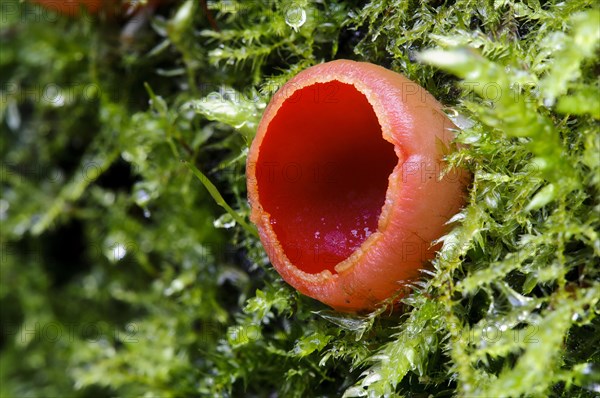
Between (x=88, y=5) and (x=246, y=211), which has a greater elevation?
(x=88, y=5)

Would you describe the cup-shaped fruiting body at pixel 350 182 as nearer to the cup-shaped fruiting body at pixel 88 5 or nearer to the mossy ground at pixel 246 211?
the mossy ground at pixel 246 211

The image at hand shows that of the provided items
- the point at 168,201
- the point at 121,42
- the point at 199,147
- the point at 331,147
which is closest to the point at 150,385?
the point at 168,201

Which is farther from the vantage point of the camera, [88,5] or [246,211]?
[88,5]

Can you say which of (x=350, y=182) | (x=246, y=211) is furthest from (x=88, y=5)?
(x=350, y=182)

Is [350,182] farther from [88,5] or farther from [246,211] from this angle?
[88,5]

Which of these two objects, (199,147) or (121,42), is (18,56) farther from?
(199,147)

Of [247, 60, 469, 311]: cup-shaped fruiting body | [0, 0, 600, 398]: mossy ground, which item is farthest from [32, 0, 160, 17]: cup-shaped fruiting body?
[247, 60, 469, 311]: cup-shaped fruiting body

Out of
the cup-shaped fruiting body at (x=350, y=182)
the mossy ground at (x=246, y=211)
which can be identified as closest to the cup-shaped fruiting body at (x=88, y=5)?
the mossy ground at (x=246, y=211)
